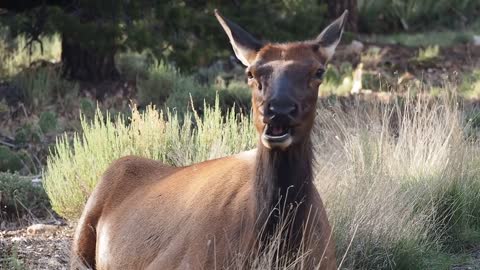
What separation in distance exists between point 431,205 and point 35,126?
6.01 meters

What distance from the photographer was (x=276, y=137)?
15.6 feet

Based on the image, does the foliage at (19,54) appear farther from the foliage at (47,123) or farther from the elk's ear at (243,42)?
the elk's ear at (243,42)

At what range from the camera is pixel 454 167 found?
328 inches

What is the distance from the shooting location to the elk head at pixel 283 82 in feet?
15.7

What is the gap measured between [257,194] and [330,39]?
0.95m

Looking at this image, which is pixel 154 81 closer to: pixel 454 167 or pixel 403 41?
pixel 454 167

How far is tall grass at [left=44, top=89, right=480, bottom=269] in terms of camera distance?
6.94 metres

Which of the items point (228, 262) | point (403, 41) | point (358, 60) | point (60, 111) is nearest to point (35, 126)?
point (60, 111)

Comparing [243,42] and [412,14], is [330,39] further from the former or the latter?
[412,14]

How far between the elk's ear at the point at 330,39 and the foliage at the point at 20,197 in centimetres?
423

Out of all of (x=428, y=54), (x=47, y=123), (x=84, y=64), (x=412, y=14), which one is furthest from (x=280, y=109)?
(x=412, y=14)

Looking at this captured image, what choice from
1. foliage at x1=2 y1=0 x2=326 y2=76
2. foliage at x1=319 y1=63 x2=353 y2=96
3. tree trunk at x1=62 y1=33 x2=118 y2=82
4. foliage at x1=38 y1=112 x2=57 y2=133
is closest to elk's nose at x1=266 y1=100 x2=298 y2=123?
foliage at x1=38 y1=112 x2=57 y2=133

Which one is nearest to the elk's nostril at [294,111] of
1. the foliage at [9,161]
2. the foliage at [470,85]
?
the foliage at [9,161]

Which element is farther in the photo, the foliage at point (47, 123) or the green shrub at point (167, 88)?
the green shrub at point (167, 88)
